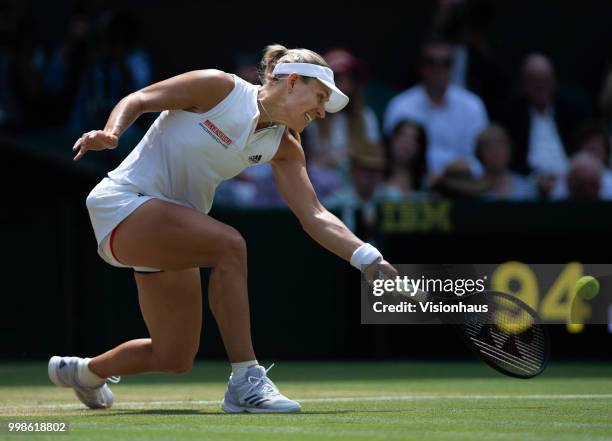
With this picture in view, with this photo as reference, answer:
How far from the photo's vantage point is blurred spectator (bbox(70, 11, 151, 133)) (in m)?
11.7

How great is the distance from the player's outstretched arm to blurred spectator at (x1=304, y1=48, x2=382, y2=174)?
5403mm

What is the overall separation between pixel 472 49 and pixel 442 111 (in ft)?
3.14

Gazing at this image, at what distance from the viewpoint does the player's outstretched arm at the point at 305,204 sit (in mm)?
6129

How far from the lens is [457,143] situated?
40.1 ft

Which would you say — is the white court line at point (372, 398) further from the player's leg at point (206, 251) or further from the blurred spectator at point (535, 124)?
the blurred spectator at point (535, 124)

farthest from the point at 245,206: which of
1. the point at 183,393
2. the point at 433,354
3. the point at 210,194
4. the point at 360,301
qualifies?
the point at 210,194

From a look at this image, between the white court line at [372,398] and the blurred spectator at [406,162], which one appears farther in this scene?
the blurred spectator at [406,162]

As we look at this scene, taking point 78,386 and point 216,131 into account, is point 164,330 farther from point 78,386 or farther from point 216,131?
point 216,131

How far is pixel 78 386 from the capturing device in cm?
627

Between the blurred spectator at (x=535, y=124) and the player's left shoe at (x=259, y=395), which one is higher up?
the blurred spectator at (x=535, y=124)

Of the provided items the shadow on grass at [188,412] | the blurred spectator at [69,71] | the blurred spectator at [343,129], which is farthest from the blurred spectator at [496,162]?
the shadow on grass at [188,412]

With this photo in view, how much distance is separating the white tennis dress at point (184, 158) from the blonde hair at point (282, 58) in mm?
163

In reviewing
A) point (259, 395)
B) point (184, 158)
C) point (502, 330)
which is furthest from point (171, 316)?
point (502, 330)

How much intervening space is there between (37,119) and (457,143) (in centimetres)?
398
